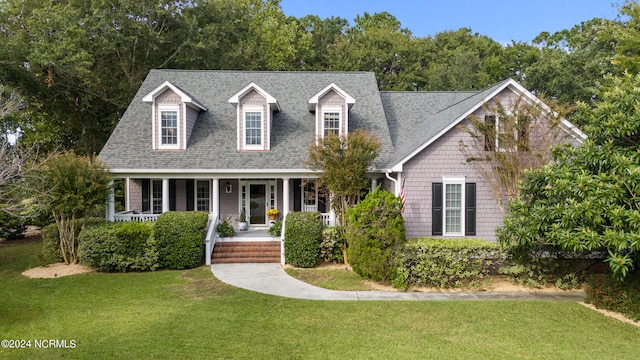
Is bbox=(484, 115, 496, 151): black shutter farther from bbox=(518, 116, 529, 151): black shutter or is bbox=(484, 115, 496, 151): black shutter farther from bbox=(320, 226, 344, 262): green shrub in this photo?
bbox=(320, 226, 344, 262): green shrub

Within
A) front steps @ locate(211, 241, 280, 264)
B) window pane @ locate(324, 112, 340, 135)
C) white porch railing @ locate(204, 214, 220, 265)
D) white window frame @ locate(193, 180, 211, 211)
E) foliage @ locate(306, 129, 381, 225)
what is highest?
window pane @ locate(324, 112, 340, 135)

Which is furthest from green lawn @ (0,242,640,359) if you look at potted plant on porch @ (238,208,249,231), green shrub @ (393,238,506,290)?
potted plant on porch @ (238,208,249,231)

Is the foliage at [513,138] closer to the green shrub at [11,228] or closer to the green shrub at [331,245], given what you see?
the green shrub at [331,245]

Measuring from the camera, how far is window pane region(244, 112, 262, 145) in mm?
16031

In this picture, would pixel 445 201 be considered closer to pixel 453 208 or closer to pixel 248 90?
pixel 453 208

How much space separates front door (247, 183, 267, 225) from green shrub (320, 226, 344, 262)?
4.86 m

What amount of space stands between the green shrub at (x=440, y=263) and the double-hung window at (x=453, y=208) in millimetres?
2613

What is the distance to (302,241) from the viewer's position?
12906 millimetres

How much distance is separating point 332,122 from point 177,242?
7.88 metres

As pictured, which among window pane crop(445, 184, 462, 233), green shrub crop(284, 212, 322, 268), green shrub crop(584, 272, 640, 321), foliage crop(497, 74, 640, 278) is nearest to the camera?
foliage crop(497, 74, 640, 278)

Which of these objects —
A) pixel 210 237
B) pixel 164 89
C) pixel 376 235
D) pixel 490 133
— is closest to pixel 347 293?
pixel 376 235

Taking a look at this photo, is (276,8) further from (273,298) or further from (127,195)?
(273,298)

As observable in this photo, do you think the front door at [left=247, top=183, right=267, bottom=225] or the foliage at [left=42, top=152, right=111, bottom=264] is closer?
the foliage at [left=42, top=152, right=111, bottom=264]

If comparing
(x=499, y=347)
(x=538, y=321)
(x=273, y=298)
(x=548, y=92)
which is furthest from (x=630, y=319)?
(x=548, y=92)
